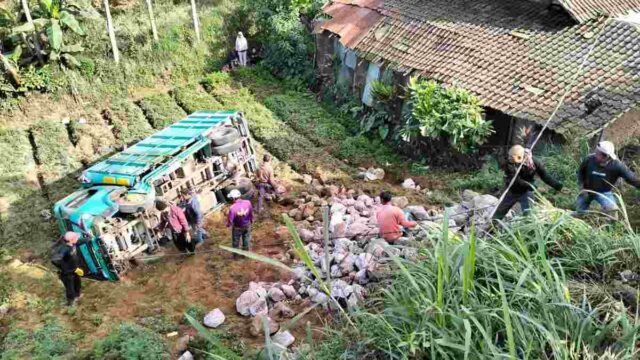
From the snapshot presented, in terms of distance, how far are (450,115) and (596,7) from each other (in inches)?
215

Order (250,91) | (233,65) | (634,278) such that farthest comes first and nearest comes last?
1. (233,65)
2. (250,91)
3. (634,278)

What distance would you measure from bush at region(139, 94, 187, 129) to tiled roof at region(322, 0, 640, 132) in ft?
17.9

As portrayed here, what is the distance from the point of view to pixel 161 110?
47.6ft

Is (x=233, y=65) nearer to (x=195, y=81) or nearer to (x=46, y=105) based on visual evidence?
(x=195, y=81)

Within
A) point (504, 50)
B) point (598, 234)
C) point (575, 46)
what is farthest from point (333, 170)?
point (598, 234)

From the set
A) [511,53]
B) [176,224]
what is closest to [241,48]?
[511,53]

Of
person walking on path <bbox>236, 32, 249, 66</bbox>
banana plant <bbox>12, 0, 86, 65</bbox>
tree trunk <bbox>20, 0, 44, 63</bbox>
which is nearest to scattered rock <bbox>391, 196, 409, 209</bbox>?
person walking on path <bbox>236, 32, 249, 66</bbox>

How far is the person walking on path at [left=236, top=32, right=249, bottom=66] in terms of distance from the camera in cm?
1705

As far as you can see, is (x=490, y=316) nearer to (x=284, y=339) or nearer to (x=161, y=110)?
(x=284, y=339)

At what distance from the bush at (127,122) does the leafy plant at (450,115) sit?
703 centimetres

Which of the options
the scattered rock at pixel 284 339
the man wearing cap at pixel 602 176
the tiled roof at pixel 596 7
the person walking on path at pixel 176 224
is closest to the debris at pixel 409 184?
the man wearing cap at pixel 602 176

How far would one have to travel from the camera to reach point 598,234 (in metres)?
5.08

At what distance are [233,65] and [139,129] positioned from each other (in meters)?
4.94

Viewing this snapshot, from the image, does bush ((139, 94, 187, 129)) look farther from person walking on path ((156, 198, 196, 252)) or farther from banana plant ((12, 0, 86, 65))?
person walking on path ((156, 198, 196, 252))
